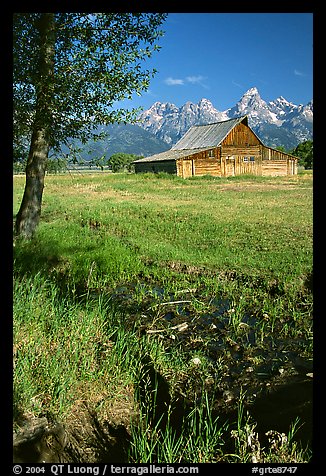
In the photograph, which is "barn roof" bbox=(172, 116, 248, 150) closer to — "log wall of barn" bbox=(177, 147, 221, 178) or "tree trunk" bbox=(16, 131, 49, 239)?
"log wall of barn" bbox=(177, 147, 221, 178)

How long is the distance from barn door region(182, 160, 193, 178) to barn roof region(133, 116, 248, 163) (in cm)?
191

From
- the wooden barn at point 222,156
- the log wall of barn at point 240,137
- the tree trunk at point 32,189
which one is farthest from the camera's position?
the wooden barn at point 222,156

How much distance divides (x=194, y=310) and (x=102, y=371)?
118 inches

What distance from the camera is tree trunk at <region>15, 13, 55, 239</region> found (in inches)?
239

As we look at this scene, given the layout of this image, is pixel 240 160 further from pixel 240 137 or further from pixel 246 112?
pixel 246 112

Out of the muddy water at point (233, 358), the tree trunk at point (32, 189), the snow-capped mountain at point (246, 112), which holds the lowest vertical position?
the muddy water at point (233, 358)

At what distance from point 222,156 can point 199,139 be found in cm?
276

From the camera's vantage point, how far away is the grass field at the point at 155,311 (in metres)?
3.43

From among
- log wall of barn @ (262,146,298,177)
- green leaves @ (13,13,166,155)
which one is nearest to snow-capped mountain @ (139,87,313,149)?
green leaves @ (13,13,166,155)

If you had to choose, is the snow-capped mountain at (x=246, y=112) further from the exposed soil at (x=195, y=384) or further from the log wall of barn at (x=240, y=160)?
the log wall of barn at (x=240, y=160)

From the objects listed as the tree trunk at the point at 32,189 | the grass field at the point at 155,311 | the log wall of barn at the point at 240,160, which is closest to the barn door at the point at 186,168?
the log wall of barn at the point at 240,160
